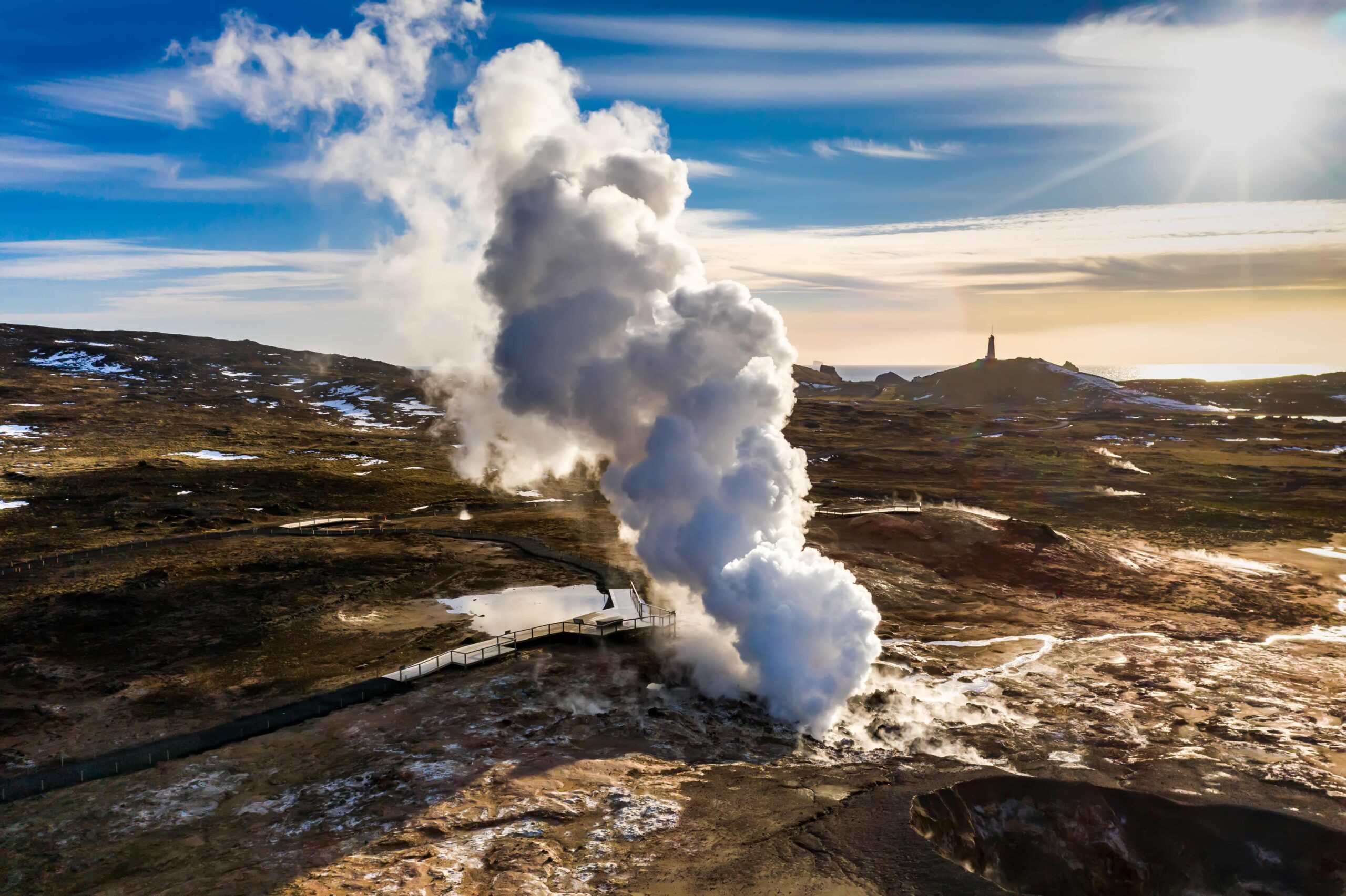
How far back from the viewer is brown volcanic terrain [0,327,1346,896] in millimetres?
27094

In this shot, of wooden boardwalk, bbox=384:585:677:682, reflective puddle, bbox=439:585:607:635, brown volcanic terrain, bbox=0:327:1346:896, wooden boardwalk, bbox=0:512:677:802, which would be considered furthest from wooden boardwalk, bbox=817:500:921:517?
wooden boardwalk, bbox=384:585:677:682

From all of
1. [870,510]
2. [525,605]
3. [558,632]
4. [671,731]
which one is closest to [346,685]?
[558,632]

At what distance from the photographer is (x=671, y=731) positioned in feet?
124

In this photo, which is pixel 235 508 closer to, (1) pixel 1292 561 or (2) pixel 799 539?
(2) pixel 799 539

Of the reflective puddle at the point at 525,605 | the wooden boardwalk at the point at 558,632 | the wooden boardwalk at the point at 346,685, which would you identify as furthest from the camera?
the reflective puddle at the point at 525,605

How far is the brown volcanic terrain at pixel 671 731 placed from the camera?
27.1m

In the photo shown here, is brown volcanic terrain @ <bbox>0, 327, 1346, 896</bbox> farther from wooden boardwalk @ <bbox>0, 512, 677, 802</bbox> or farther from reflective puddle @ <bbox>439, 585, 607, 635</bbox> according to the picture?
reflective puddle @ <bbox>439, 585, 607, 635</bbox>

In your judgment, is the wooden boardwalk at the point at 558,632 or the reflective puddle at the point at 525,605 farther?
the reflective puddle at the point at 525,605

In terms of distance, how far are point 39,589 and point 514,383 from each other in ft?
133

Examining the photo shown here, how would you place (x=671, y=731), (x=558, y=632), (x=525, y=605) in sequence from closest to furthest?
1. (x=671, y=731)
2. (x=558, y=632)
3. (x=525, y=605)

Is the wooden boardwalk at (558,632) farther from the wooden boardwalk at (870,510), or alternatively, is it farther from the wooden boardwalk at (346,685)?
the wooden boardwalk at (870,510)

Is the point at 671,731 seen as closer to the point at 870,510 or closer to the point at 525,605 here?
the point at 525,605

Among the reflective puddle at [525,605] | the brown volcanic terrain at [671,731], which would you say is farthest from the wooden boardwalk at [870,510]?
the reflective puddle at [525,605]

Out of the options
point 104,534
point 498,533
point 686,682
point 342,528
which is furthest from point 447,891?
point 104,534
